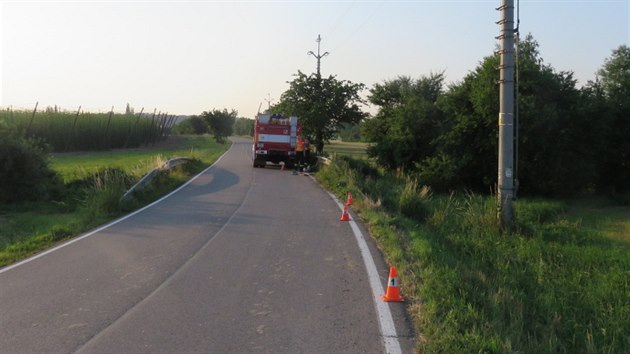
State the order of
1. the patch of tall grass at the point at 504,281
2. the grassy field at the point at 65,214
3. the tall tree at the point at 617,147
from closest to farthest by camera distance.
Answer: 1. the patch of tall grass at the point at 504,281
2. the grassy field at the point at 65,214
3. the tall tree at the point at 617,147

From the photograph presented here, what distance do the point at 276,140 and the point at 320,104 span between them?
285 inches

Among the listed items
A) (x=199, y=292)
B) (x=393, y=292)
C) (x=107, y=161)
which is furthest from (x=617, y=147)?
(x=107, y=161)

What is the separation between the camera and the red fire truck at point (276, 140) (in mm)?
31500

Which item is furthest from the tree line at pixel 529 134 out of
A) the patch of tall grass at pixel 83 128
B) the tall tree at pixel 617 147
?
the patch of tall grass at pixel 83 128

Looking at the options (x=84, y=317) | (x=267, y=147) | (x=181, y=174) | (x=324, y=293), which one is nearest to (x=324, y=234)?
(x=324, y=293)

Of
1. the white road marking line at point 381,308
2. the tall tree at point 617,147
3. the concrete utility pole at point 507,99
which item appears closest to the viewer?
the white road marking line at point 381,308

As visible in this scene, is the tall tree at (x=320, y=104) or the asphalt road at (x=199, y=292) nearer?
the asphalt road at (x=199, y=292)

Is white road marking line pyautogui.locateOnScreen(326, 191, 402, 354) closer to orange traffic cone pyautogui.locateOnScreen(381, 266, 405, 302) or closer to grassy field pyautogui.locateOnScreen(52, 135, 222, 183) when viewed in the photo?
orange traffic cone pyautogui.locateOnScreen(381, 266, 405, 302)

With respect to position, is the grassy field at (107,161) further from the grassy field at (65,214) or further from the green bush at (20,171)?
the green bush at (20,171)

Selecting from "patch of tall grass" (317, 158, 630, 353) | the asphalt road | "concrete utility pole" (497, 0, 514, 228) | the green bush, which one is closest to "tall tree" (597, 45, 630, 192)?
"patch of tall grass" (317, 158, 630, 353)

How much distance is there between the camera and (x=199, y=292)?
718 cm

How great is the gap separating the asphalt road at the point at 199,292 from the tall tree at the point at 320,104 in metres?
25.1

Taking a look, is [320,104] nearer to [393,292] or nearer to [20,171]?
[20,171]

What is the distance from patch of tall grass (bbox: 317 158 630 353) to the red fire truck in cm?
1601
